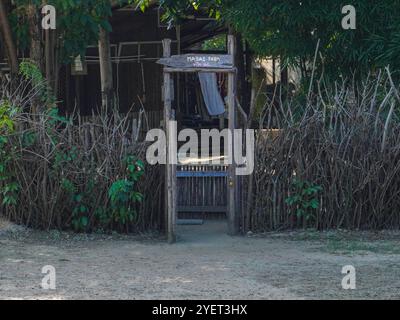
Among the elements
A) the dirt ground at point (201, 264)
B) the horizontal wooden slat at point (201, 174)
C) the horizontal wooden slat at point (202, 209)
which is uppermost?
the horizontal wooden slat at point (201, 174)

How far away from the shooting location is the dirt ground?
7.37 meters

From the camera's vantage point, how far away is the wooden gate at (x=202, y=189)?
11781 mm

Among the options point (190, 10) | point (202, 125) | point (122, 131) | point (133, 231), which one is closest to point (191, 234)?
point (133, 231)

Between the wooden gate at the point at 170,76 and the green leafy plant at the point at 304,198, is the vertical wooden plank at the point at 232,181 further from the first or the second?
the green leafy plant at the point at 304,198

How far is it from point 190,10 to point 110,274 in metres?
9.10

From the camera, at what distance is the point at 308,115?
10.9m

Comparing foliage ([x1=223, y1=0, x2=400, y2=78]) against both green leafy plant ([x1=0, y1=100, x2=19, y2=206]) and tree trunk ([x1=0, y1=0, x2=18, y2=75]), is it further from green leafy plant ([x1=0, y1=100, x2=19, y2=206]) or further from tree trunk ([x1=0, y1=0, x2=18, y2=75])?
green leafy plant ([x1=0, y1=100, x2=19, y2=206])

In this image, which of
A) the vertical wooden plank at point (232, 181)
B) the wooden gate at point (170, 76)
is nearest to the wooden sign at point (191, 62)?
the wooden gate at point (170, 76)

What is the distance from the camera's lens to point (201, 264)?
8727 mm

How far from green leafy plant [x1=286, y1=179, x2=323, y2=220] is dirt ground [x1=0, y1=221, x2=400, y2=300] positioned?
0.91 ft

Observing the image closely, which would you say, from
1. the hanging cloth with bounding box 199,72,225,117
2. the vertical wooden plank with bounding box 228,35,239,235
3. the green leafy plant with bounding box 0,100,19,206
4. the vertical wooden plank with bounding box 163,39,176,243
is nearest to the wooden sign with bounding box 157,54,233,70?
the vertical wooden plank with bounding box 163,39,176,243

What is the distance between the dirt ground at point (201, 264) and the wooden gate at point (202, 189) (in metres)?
0.59
